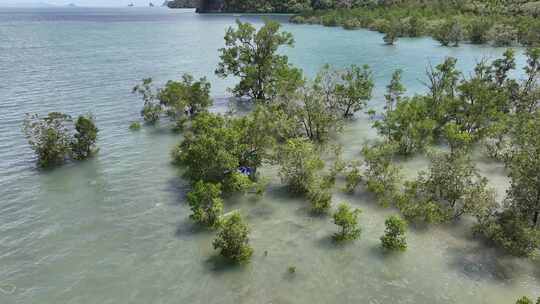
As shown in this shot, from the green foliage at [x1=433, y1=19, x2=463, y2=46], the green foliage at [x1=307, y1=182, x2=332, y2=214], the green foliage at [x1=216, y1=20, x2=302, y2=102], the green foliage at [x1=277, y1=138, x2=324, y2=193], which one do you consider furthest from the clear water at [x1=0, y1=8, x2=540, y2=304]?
the green foliage at [x1=433, y1=19, x2=463, y2=46]

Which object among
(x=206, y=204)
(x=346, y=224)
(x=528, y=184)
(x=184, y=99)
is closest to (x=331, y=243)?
(x=346, y=224)

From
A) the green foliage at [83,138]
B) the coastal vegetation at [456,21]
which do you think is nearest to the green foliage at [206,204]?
the green foliage at [83,138]

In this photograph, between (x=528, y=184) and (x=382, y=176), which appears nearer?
(x=528, y=184)

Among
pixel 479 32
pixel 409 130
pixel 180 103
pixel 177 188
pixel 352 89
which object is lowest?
pixel 177 188

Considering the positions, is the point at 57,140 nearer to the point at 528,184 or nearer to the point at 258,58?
the point at 258,58

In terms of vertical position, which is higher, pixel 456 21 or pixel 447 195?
pixel 456 21
